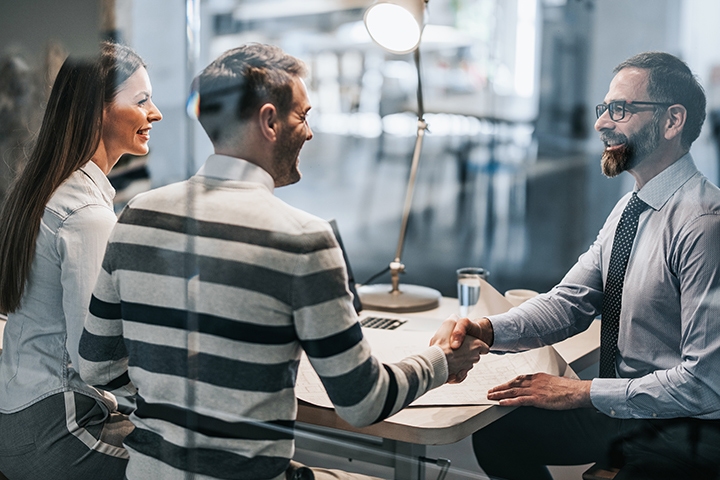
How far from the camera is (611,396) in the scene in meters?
1.29

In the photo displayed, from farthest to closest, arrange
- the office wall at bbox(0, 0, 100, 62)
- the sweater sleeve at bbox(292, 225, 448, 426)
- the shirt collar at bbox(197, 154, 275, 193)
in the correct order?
1. the office wall at bbox(0, 0, 100, 62)
2. the shirt collar at bbox(197, 154, 275, 193)
3. the sweater sleeve at bbox(292, 225, 448, 426)

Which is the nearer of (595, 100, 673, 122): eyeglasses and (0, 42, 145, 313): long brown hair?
(595, 100, 673, 122): eyeglasses

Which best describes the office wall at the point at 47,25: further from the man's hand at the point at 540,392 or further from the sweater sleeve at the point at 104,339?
the man's hand at the point at 540,392

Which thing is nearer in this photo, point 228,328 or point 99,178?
point 228,328

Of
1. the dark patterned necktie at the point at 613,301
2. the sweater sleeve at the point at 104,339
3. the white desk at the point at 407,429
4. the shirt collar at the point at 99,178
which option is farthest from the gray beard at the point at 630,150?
the shirt collar at the point at 99,178

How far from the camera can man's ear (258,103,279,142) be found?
1173mm

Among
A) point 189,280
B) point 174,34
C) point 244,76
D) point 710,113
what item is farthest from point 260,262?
point 710,113

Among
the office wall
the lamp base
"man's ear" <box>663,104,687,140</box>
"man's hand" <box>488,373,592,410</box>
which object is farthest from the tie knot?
the office wall

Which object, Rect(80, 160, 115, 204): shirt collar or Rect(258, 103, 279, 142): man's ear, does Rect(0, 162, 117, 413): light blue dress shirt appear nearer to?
Rect(80, 160, 115, 204): shirt collar

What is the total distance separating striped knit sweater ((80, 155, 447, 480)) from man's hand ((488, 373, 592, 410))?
→ 0.62ft

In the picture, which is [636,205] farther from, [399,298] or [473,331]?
[399,298]

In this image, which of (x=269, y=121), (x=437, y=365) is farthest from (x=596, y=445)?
(x=269, y=121)

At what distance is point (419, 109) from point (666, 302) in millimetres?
901

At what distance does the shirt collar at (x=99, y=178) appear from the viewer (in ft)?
4.83
